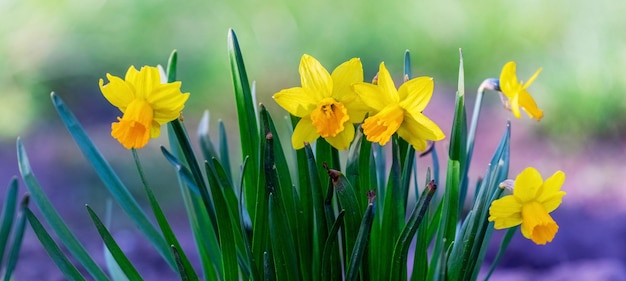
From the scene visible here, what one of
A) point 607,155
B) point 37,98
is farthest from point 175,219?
point 607,155

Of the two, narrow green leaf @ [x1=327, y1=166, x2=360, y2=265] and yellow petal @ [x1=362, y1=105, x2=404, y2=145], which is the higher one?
yellow petal @ [x1=362, y1=105, x2=404, y2=145]

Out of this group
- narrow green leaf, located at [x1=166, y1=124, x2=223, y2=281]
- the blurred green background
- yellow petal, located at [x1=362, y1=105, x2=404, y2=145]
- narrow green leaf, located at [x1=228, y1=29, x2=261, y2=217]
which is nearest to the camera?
yellow petal, located at [x1=362, y1=105, x2=404, y2=145]

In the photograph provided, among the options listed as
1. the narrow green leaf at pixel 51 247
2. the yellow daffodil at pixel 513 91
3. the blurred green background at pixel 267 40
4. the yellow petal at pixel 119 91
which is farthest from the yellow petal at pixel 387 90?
the blurred green background at pixel 267 40

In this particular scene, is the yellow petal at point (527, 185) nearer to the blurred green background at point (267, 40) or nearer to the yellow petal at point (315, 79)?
the yellow petal at point (315, 79)

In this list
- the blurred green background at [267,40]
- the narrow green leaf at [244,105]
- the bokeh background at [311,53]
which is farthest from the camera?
the blurred green background at [267,40]

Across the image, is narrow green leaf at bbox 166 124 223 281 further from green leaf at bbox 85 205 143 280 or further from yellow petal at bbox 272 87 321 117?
yellow petal at bbox 272 87 321 117

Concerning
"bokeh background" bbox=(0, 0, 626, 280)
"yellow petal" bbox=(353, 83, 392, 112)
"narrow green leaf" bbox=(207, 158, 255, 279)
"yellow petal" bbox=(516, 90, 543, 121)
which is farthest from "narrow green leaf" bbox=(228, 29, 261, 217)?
"bokeh background" bbox=(0, 0, 626, 280)
